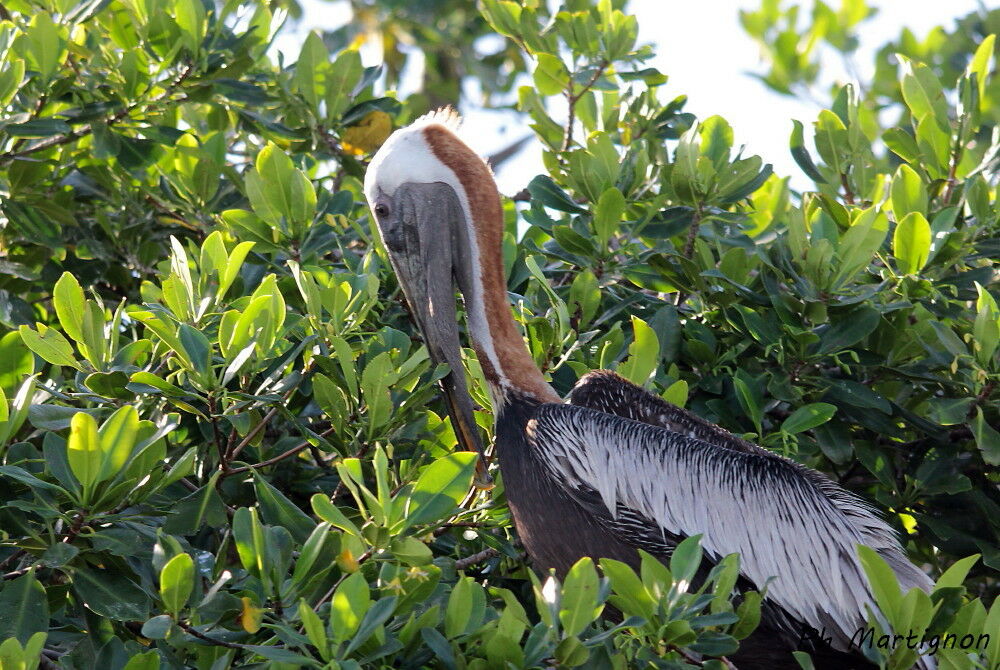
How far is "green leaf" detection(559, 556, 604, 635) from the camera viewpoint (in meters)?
2.23

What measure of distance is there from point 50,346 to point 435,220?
141 cm

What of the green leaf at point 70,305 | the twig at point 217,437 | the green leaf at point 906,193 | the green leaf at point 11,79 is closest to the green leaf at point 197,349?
the twig at point 217,437

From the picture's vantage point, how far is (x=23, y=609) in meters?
2.48

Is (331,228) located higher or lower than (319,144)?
lower

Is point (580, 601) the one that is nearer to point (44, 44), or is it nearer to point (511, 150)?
point (44, 44)

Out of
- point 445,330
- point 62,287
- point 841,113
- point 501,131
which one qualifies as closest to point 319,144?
point 445,330

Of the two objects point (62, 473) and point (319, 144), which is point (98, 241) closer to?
point (319, 144)

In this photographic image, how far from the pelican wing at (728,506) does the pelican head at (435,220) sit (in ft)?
1.67

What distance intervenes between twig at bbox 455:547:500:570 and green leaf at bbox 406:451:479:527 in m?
0.80

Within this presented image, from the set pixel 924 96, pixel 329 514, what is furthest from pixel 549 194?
pixel 329 514

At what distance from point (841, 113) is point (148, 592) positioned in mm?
3501

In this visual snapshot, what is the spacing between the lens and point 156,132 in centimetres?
405

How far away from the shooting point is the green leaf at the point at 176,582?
226 centimetres

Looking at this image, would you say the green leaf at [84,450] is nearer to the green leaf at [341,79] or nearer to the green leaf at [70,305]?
→ the green leaf at [70,305]
